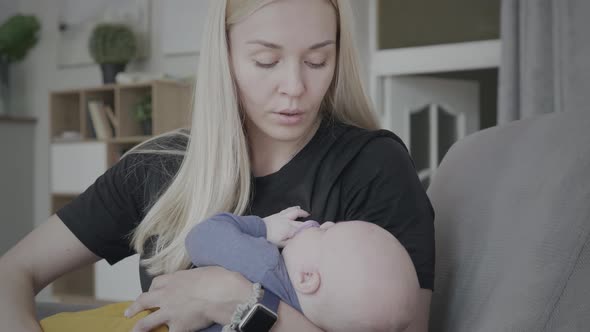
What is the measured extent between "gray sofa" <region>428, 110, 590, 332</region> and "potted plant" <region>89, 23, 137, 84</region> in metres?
3.84

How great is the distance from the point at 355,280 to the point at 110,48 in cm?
414

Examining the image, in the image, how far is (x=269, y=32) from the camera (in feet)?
4.42

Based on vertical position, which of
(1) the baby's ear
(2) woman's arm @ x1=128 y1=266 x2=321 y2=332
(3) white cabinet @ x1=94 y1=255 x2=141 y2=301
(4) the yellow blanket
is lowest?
(3) white cabinet @ x1=94 y1=255 x2=141 y2=301

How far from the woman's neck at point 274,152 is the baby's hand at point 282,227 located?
252 mm

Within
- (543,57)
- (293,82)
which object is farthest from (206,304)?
(543,57)

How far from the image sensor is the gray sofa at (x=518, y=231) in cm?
100

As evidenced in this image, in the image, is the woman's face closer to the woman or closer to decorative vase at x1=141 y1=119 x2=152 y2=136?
the woman

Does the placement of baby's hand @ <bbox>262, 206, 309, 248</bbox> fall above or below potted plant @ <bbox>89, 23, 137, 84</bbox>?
below

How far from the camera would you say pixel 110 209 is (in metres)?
1.54

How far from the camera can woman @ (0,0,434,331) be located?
1265 mm

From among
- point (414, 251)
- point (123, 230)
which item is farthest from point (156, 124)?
point (414, 251)

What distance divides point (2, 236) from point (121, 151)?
126 centimetres

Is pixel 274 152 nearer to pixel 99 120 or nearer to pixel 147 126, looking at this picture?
pixel 147 126

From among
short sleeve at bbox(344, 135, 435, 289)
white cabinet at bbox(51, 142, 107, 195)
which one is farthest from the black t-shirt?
white cabinet at bbox(51, 142, 107, 195)
